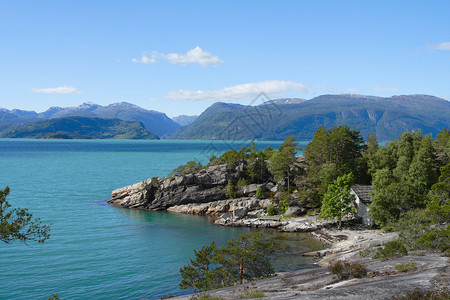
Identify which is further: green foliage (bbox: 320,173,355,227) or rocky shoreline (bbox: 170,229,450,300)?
green foliage (bbox: 320,173,355,227)

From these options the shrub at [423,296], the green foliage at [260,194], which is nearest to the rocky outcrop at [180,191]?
the green foliage at [260,194]

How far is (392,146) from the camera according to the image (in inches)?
2485

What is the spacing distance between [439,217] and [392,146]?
31.8m

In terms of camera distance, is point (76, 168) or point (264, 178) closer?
point (264, 178)

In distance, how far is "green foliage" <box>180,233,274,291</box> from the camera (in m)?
24.7

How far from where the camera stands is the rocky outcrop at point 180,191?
73.0 metres

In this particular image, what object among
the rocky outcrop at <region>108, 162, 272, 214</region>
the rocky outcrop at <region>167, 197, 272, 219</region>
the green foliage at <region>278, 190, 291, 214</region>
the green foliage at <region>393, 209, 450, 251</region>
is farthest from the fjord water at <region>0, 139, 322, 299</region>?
the green foliage at <region>393, 209, 450, 251</region>

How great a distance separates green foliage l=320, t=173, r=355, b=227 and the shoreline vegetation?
158 millimetres

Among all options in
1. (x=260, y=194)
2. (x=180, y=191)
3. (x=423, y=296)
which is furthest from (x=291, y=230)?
(x=423, y=296)

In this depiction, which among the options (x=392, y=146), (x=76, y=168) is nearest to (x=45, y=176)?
(x=76, y=168)

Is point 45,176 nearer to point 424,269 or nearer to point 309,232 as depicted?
point 309,232

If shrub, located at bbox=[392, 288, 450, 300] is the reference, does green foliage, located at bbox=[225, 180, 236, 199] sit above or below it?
below

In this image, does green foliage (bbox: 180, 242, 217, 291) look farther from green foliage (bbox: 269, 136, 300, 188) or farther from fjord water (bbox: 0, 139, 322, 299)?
green foliage (bbox: 269, 136, 300, 188)

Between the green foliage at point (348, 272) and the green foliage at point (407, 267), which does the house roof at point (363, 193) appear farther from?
the green foliage at point (348, 272)
